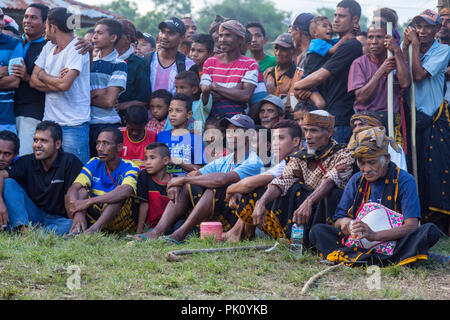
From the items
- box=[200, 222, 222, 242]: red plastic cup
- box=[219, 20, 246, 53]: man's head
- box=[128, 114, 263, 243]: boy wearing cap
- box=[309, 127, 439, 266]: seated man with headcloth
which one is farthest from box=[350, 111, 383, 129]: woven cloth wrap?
box=[219, 20, 246, 53]: man's head

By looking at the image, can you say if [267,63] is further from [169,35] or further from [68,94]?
[68,94]

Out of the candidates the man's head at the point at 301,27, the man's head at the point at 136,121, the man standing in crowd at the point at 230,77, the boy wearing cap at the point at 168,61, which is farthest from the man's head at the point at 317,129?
the man's head at the point at 301,27

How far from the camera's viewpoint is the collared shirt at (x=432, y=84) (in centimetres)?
670

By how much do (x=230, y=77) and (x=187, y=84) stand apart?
0.56 meters

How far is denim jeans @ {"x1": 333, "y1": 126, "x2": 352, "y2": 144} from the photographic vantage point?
21.7 feet

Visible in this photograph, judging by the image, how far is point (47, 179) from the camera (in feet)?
22.5

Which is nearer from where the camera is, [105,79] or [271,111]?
[271,111]

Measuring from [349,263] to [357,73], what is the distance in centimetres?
239

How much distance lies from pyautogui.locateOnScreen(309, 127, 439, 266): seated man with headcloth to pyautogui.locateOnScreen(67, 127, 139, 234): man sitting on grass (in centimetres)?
242

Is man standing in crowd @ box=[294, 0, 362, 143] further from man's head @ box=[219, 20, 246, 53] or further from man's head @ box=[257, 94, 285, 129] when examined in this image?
man's head @ box=[219, 20, 246, 53]

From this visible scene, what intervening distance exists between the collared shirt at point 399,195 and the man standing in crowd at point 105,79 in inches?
125

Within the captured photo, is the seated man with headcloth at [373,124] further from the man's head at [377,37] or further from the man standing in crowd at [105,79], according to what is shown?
the man standing in crowd at [105,79]

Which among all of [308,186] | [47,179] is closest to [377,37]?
[308,186]
